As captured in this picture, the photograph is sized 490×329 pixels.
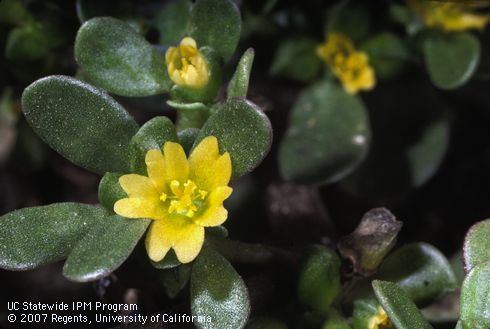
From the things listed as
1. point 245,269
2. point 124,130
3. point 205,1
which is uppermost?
point 205,1

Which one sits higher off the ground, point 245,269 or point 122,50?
point 122,50

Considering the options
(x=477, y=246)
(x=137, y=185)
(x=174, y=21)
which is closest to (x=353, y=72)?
(x=174, y=21)

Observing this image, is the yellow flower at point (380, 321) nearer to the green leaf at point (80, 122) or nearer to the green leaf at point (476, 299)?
the green leaf at point (476, 299)

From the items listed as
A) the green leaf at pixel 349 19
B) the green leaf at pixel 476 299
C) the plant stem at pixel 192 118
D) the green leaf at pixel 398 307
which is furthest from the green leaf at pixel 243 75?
the green leaf at pixel 349 19

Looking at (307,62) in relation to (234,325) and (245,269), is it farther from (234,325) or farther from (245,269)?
(234,325)

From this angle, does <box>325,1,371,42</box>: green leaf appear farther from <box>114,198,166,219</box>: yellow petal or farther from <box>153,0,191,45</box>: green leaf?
<box>114,198,166,219</box>: yellow petal

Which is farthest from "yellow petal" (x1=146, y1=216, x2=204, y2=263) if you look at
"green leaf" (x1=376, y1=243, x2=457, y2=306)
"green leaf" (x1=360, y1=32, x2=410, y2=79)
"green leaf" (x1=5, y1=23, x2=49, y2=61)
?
"green leaf" (x1=360, y1=32, x2=410, y2=79)

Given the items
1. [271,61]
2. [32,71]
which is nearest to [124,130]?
[32,71]

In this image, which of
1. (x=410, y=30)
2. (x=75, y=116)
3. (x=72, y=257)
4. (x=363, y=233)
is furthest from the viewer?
(x=410, y=30)
